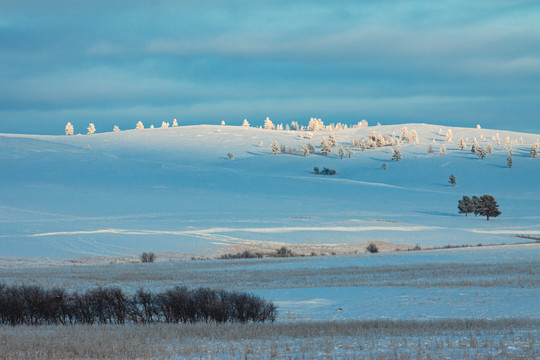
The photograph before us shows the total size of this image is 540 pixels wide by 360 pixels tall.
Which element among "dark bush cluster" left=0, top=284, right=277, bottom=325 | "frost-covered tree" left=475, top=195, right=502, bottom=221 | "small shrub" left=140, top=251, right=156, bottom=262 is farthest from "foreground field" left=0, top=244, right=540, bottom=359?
"frost-covered tree" left=475, top=195, right=502, bottom=221

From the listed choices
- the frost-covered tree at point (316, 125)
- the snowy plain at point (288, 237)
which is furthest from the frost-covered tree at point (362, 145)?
the frost-covered tree at point (316, 125)

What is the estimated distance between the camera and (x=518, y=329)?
11.9m

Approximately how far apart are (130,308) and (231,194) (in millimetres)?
65752

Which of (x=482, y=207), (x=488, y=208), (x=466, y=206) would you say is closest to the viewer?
(x=488, y=208)

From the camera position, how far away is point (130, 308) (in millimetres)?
15961

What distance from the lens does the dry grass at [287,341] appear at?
9.55 meters

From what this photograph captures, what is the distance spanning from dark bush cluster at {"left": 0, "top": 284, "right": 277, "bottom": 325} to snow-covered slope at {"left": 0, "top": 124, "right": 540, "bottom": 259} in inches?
918

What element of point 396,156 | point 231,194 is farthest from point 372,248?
point 396,156

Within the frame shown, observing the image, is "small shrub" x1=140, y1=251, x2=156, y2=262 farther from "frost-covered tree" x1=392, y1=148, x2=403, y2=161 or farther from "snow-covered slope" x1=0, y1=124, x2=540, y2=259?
"frost-covered tree" x1=392, y1=148, x2=403, y2=161

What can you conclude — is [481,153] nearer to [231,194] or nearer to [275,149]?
[275,149]

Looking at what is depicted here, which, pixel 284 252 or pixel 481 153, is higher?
pixel 481 153

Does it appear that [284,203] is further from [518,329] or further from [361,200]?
[518,329]

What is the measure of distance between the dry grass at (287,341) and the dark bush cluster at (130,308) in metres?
1.86

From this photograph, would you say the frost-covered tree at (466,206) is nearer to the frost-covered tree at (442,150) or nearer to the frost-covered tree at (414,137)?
the frost-covered tree at (442,150)
